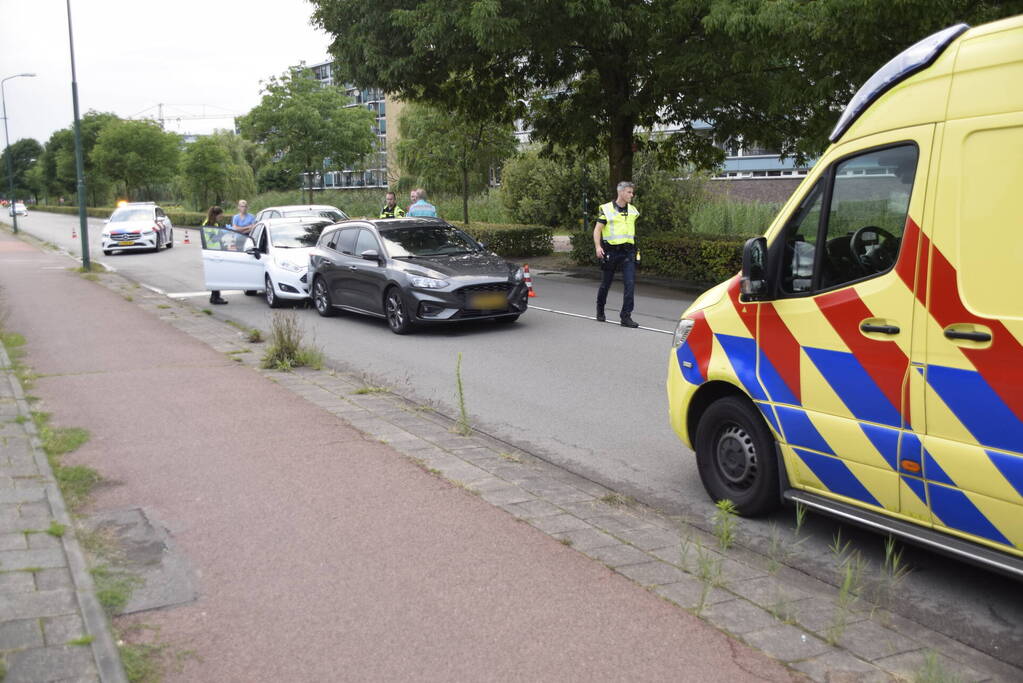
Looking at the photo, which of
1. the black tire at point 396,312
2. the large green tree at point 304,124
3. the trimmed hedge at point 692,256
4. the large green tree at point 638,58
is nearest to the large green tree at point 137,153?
the large green tree at point 304,124

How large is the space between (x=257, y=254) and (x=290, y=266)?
3.04 feet

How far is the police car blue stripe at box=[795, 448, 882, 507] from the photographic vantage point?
4.58 metres

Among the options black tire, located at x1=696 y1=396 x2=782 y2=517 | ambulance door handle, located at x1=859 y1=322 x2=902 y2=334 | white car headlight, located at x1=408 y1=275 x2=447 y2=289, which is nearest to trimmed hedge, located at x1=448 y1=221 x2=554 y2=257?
white car headlight, located at x1=408 y1=275 x2=447 y2=289

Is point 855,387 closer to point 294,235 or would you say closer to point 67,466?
point 67,466

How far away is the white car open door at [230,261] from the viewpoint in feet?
55.2

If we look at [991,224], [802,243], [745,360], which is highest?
[991,224]

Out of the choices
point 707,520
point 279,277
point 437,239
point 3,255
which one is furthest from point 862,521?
point 3,255

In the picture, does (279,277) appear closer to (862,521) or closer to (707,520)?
(707,520)

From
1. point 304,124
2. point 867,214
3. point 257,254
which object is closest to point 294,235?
point 257,254

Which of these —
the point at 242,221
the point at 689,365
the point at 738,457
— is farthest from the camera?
the point at 242,221

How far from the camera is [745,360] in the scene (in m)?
5.18

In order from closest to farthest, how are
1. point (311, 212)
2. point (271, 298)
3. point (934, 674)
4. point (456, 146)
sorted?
point (934, 674)
point (271, 298)
point (311, 212)
point (456, 146)

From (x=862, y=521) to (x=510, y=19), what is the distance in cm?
1392

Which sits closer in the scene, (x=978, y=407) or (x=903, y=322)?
(x=978, y=407)
